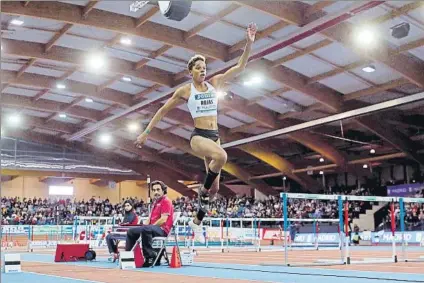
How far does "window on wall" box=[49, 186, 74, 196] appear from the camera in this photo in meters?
42.4

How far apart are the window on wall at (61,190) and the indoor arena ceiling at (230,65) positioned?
7633mm

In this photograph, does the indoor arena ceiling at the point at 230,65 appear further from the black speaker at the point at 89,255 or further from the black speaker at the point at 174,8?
the black speaker at the point at 174,8

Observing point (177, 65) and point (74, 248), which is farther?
point (177, 65)

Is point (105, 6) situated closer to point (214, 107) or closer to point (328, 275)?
point (328, 275)

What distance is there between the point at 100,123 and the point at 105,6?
1386 centimetres

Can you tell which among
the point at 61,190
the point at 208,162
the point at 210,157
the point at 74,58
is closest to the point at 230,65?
the point at 74,58

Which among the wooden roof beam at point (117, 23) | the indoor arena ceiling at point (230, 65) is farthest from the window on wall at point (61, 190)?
the wooden roof beam at point (117, 23)

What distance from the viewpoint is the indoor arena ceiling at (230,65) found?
16000 millimetres

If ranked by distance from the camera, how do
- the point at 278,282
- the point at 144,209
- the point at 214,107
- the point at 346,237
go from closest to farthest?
the point at 214,107, the point at 278,282, the point at 346,237, the point at 144,209

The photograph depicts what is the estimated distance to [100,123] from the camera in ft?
97.5

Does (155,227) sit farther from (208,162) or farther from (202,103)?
(202,103)

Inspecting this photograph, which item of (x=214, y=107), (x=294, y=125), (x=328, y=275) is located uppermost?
(x=294, y=125)

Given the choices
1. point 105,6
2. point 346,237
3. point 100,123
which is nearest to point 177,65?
point 105,6

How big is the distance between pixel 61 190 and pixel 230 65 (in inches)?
1082
